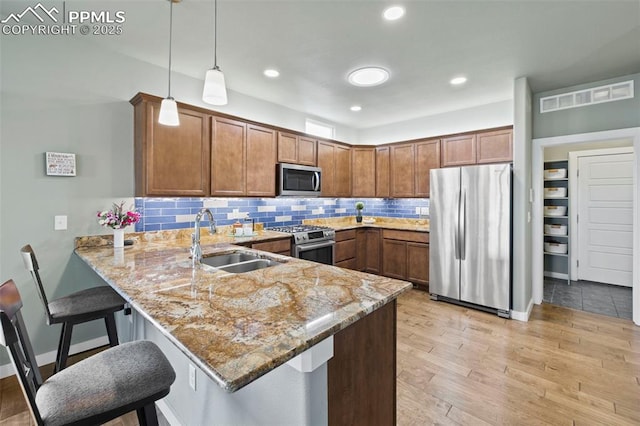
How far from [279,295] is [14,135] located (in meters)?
2.57

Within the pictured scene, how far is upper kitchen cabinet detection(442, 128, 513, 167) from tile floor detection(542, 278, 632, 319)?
6.72 feet

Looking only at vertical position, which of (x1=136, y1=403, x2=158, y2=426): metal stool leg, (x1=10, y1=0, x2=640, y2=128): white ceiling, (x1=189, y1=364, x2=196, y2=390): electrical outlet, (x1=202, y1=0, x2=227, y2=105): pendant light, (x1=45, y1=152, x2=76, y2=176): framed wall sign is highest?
(x1=10, y1=0, x2=640, y2=128): white ceiling

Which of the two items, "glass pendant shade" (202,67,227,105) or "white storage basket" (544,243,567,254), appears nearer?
"glass pendant shade" (202,67,227,105)

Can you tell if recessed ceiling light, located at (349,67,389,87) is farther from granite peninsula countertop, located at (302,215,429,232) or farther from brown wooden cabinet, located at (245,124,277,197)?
granite peninsula countertop, located at (302,215,429,232)

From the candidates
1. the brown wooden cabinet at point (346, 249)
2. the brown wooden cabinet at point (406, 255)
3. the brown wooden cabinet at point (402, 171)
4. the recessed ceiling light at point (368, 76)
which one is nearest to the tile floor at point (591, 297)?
the brown wooden cabinet at point (406, 255)

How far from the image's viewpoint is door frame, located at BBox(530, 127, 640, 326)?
3098 millimetres

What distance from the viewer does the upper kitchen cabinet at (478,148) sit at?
379 cm

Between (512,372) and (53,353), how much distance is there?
3761 millimetres

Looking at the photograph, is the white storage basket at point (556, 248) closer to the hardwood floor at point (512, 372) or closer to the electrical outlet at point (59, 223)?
the hardwood floor at point (512, 372)

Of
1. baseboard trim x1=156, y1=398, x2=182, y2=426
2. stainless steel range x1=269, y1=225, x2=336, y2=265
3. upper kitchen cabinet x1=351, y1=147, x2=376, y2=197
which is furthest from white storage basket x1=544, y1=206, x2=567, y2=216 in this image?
baseboard trim x1=156, y1=398, x2=182, y2=426

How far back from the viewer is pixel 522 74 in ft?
10.4

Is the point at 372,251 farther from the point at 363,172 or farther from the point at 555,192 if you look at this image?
the point at 555,192

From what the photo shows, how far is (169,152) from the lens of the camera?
2828 millimetres

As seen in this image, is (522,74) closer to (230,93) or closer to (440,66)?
(440,66)
